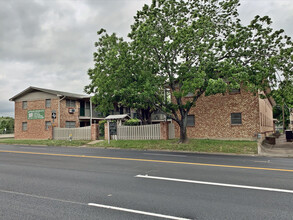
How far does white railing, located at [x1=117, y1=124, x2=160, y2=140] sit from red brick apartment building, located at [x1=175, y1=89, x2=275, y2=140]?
179 inches

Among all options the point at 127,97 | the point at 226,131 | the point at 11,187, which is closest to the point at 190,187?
the point at 11,187

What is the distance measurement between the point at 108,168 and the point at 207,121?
1639cm

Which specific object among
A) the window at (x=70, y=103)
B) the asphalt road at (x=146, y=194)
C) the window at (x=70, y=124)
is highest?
the window at (x=70, y=103)

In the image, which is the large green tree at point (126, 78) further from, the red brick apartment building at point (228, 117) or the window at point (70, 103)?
the window at point (70, 103)

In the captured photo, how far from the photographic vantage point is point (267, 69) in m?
14.5

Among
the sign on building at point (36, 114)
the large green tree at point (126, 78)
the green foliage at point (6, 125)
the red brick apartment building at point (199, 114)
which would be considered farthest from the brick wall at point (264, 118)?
the green foliage at point (6, 125)

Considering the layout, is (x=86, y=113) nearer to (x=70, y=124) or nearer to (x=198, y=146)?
(x=70, y=124)

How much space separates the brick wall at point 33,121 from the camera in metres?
30.2

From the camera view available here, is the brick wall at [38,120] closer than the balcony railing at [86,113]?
Yes

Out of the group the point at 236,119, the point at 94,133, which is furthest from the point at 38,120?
the point at 236,119

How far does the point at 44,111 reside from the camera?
30578mm

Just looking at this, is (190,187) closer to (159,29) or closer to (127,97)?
(127,97)

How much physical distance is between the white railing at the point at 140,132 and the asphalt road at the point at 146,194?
511 inches

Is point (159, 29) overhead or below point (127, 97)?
overhead
